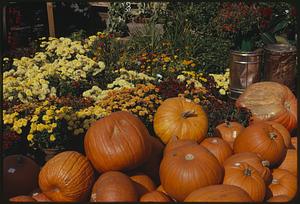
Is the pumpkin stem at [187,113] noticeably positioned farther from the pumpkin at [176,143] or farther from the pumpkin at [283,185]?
the pumpkin at [283,185]

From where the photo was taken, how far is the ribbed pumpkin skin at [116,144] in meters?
3.10

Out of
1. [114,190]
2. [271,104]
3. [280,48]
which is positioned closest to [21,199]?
[114,190]

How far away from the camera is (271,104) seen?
4.69m

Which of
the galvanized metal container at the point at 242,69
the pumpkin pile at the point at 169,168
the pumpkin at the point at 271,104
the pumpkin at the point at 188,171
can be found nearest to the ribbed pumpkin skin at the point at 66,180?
the pumpkin pile at the point at 169,168

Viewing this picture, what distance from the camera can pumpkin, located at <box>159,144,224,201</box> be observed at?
288 cm

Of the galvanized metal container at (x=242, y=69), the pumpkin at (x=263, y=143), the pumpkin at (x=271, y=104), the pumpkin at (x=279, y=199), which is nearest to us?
the pumpkin at (x=279, y=199)

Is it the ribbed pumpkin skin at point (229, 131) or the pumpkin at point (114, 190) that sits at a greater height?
the pumpkin at point (114, 190)

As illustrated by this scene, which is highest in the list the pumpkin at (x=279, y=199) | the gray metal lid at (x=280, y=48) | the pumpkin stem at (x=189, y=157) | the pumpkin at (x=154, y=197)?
the gray metal lid at (x=280, y=48)

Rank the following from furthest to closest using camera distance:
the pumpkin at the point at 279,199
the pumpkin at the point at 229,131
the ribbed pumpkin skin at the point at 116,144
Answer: the pumpkin at the point at 229,131
the ribbed pumpkin skin at the point at 116,144
the pumpkin at the point at 279,199

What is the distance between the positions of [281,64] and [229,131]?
2503mm

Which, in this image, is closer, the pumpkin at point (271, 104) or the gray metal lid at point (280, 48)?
the pumpkin at point (271, 104)

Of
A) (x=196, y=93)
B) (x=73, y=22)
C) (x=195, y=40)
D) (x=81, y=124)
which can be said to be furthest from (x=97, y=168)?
(x=73, y=22)

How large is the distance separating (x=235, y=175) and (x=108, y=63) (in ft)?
12.9

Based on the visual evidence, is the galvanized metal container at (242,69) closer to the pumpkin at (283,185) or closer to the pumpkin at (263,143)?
the pumpkin at (263,143)
